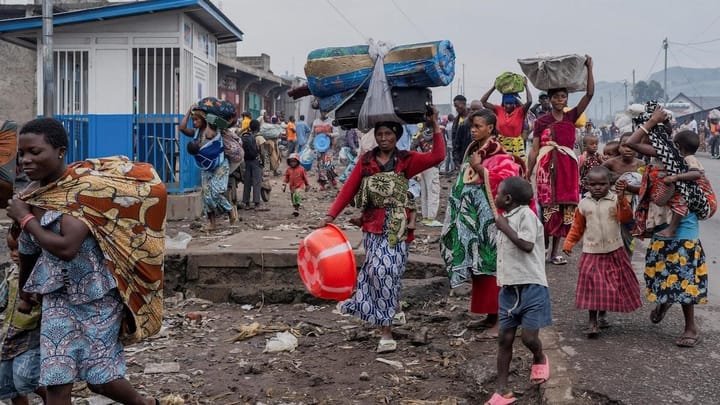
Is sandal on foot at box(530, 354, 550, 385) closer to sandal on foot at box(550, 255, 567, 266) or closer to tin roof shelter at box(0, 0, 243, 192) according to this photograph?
sandal on foot at box(550, 255, 567, 266)

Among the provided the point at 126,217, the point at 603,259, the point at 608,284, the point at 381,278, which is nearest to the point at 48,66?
the point at 381,278

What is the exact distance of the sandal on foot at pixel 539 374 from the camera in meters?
4.05

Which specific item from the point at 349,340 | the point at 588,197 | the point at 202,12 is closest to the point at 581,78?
the point at 588,197

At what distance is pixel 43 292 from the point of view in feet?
10.9

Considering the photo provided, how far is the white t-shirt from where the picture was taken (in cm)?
407

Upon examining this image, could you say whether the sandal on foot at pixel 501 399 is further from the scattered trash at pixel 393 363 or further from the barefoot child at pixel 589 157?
the barefoot child at pixel 589 157

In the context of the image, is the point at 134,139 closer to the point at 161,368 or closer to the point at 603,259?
the point at 161,368

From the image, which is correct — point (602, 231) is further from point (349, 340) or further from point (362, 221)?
point (349, 340)

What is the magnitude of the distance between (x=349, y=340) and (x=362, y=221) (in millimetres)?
1018

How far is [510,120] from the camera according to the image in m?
8.24

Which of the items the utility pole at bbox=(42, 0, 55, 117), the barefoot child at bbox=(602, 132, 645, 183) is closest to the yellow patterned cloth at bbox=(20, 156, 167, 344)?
the barefoot child at bbox=(602, 132, 645, 183)

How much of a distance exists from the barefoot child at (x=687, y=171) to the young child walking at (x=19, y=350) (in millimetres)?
3795

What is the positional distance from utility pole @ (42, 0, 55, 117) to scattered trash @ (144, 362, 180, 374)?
648 cm

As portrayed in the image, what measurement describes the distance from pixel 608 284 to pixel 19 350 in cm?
365
